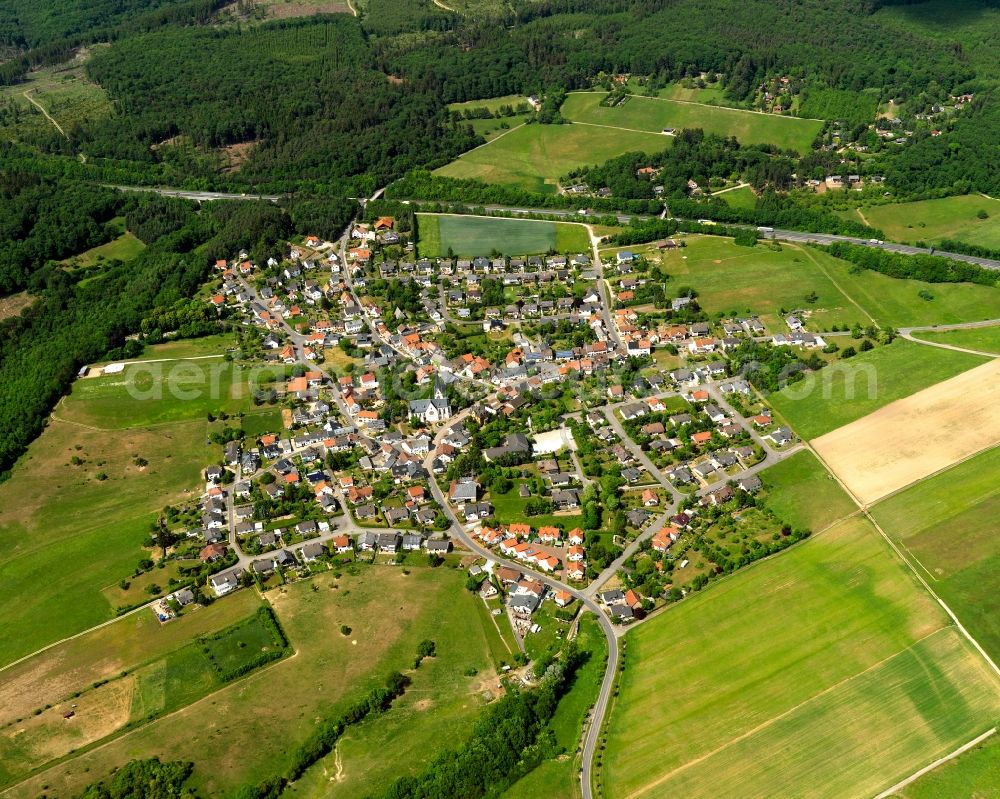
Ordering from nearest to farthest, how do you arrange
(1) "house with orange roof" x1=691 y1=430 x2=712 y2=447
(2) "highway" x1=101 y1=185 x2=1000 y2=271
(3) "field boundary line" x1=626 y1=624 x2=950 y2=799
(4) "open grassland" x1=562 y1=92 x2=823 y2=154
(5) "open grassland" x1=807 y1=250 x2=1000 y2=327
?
(3) "field boundary line" x1=626 y1=624 x2=950 y2=799, (1) "house with orange roof" x1=691 y1=430 x2=712 y2=447, (5) "open grassland" x1=807 y1=250 x2=1000 y2=327, (2) "highway" x1=101 y1=185 x2=1000 y2=271, (4) "open grassland" x1=562 y1=92 x2=823 y2=154

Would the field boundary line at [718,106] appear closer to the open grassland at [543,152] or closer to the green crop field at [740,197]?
the open grassland at [543,152]

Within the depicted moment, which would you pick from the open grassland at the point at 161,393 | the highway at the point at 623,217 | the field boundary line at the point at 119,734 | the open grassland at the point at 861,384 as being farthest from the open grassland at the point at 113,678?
the highway at the point at 623,217

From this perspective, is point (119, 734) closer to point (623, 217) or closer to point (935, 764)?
point (935, 764)

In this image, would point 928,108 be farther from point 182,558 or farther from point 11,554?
point 11,554

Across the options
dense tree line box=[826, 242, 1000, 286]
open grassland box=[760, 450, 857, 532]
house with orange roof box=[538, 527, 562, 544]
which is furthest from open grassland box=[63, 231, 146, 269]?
dense tree line box=[826, 242, 1000, 286]

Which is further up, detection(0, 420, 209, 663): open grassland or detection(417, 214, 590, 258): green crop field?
detection(0, 420, 209, 663): open grassland

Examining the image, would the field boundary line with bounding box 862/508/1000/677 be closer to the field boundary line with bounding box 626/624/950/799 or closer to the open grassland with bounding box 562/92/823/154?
the field boundary line with bounding box 626/624/950/799
